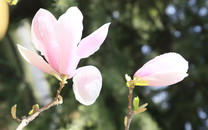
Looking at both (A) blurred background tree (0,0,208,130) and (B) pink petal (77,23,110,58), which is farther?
(A) blurred background tree (0,0,208,130)

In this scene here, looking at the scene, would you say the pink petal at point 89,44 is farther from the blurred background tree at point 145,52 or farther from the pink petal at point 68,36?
the blurred background tree at point 145,52

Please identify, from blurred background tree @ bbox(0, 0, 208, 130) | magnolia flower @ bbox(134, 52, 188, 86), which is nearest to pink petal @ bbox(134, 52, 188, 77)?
magnolia flower @ bbox(134, 52, 188, 86)

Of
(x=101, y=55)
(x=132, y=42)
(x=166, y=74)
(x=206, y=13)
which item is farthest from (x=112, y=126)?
(x=206, y=13)

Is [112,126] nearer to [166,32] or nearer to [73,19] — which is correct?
[73,19]

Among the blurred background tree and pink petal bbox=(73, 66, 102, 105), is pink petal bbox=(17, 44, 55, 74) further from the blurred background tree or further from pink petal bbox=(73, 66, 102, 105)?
the blurred background tree

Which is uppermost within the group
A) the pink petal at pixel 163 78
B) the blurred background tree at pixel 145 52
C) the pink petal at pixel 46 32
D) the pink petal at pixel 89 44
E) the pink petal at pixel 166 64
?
the pink petal at pixel 46 32

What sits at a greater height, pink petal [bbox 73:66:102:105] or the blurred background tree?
pink petal [bbox 73:66:102:105]

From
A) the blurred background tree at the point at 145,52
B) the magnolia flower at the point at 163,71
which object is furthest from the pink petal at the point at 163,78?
the blurred background tree at the point at 145,52
